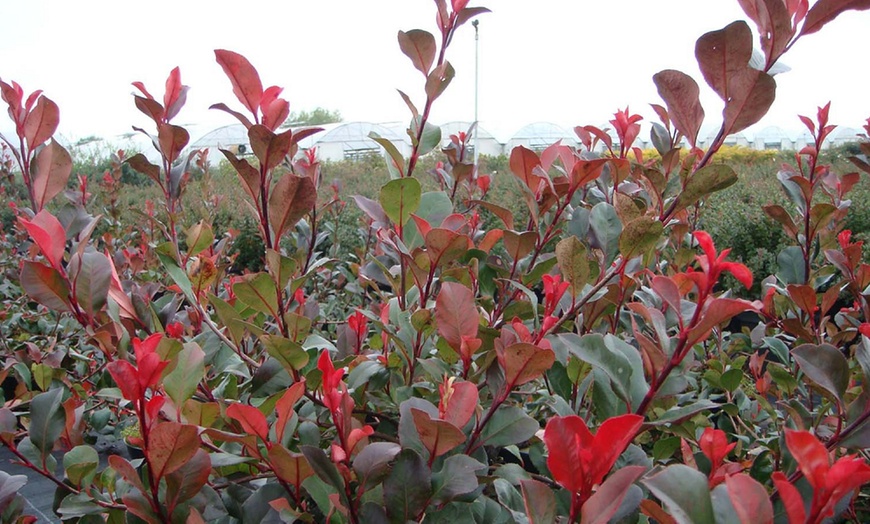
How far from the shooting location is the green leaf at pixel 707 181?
31.6 inches

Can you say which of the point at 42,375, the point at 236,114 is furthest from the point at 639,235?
the point at 42,375

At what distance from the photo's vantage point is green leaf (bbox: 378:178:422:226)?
0.90 m

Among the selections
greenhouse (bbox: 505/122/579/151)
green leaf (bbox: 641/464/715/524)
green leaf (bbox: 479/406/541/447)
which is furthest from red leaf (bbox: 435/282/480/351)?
greenhouse (bbox: 505/122/579/151)

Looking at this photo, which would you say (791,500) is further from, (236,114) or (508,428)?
A: (236,114)

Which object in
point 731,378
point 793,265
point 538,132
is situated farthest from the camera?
point 538,132

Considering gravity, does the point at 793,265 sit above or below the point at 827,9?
below

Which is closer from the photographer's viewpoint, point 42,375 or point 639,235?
point 639,235

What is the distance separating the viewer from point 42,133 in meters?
1.05

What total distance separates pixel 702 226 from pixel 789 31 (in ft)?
17.8

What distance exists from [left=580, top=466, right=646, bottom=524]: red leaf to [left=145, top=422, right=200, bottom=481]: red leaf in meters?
0.38

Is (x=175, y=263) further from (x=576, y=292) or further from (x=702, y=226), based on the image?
(x=702, y=226)

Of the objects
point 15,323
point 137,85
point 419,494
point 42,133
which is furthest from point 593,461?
point 15,323

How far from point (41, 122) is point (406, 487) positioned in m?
0.85

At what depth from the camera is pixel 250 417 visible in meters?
0.67
